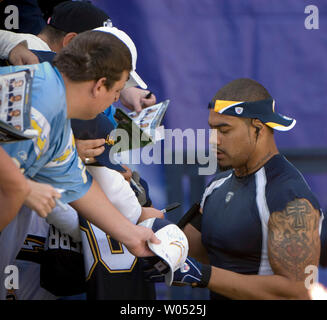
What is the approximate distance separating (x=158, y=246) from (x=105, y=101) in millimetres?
679

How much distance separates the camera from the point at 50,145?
2.55 metres

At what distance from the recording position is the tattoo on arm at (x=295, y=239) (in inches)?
118

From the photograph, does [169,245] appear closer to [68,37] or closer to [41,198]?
[41,198]

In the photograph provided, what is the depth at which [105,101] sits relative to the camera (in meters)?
2.64

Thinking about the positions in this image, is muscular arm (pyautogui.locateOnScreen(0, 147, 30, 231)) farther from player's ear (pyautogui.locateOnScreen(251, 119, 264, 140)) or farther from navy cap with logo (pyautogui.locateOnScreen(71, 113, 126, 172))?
player's ear (pyautogui.locateOnScreen(251, 119, 264, 140))

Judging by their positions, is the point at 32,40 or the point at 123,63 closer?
the point at 123,63

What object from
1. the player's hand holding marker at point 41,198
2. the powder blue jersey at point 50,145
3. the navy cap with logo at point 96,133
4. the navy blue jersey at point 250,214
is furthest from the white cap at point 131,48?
the player's hand holding marker at point 41,198

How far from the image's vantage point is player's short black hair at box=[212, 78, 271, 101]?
3.38 meters

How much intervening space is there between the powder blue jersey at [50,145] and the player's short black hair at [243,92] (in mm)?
1017

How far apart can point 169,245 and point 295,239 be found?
623 millimetres

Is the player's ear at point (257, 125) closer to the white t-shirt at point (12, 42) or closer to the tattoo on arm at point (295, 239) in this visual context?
the tattoo on arm at point (295, 239)

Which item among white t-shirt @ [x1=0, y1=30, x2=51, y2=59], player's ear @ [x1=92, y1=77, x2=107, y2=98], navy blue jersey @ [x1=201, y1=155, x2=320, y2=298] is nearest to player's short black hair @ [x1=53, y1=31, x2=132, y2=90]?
player's ear @ [x1=92, y1=77, x2=107, y2=98]
